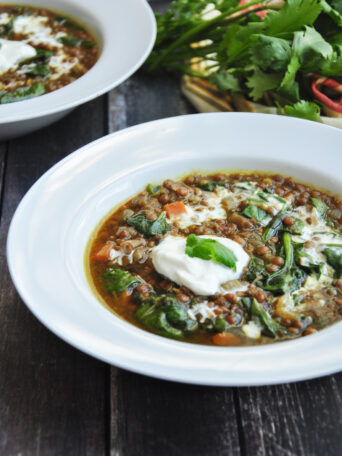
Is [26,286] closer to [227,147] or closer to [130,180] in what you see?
[130,180]

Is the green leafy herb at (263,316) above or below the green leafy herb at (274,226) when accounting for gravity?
above

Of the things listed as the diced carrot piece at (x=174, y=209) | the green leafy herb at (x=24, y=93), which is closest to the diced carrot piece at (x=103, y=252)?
the diced carrot piece at (x=174, y=209)

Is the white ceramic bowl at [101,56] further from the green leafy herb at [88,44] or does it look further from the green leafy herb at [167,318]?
the green leafy herb at [167,318]

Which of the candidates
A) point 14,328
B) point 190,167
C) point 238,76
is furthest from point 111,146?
point 238,76

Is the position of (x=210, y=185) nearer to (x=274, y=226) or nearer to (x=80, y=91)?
(x=274, y=226)

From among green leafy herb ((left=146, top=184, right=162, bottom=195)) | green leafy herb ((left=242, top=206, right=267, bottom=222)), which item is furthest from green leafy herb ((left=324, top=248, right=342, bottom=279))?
green leafy herb ((left=146, top=184, right=162, bottom=195))

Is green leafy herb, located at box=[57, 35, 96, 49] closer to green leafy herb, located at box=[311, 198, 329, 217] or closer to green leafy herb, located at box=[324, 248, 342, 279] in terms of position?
green leafy herb, located at box=[311, 198, 329, 217]
